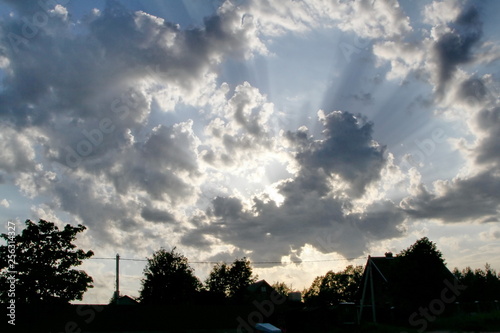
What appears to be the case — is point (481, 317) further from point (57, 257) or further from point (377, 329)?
point (57, 257)

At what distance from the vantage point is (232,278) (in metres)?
81.7

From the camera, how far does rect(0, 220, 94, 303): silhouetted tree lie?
38188 mm

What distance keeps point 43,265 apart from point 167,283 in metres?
19.4

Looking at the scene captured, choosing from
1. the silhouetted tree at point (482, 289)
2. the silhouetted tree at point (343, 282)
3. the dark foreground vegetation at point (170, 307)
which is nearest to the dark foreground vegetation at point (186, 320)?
the dark foreground vegetation at point (170, 307)

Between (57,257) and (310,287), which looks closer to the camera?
(57,257)

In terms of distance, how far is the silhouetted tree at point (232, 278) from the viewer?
79.7 m

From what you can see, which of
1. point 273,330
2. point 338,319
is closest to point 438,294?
point 338,319

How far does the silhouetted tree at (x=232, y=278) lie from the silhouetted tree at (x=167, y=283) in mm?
22297

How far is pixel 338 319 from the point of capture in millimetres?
43312

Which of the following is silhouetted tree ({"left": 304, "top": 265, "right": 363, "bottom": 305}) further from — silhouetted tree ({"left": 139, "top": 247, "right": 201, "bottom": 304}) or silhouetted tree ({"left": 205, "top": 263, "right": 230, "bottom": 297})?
silhouetted tree ({"left": 139, "top": 247, "right": 201, "bottom": 304})

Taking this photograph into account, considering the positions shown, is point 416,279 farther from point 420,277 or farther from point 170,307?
point 170,307

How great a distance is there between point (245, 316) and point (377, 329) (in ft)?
46.4

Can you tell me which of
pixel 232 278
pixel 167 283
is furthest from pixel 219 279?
pixel 167 283

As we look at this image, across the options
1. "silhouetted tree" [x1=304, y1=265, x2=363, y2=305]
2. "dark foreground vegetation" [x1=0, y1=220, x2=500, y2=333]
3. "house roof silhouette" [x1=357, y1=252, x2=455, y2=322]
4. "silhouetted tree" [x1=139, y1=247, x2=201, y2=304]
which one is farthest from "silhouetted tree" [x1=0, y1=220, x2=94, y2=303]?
"silhouetted tree" [x1=304, y1=265, x2=363, y2=305]
